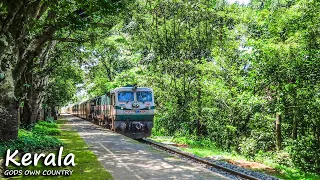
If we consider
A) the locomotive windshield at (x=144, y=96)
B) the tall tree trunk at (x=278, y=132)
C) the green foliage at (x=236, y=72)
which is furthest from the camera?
the locomotive windshield at (x=144, y=96)

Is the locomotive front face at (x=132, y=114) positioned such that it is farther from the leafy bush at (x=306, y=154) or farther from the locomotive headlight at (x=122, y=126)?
the leafy bush at (x=306, y=154)

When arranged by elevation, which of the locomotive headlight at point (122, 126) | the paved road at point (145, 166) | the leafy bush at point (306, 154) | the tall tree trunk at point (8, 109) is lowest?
the leafy bush at point (306, 154)

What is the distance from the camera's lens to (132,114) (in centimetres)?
1922

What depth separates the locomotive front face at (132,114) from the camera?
1920cm

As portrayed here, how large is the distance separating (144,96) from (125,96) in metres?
1.19

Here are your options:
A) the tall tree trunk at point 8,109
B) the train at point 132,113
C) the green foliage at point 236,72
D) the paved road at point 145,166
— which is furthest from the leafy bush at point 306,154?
the tall tree trunk at point 8,109

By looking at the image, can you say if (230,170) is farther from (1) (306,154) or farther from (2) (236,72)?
(2) (236,72)

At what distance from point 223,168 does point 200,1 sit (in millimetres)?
12933

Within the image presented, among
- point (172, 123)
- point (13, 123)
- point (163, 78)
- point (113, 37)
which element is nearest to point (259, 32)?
point (163, 78)

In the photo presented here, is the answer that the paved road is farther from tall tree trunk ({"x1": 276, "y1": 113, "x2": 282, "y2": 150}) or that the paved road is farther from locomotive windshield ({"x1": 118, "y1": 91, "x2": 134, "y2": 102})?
tall tree trunk ({"x1": 276, "y1": 113, "x2": 282, "y2": 150})

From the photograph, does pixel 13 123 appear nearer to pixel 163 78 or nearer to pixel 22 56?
pixel 22 56

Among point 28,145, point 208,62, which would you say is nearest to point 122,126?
point 208,62

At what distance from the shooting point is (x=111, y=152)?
12.4 m

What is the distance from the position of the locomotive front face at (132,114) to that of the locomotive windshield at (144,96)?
13 centimetres
